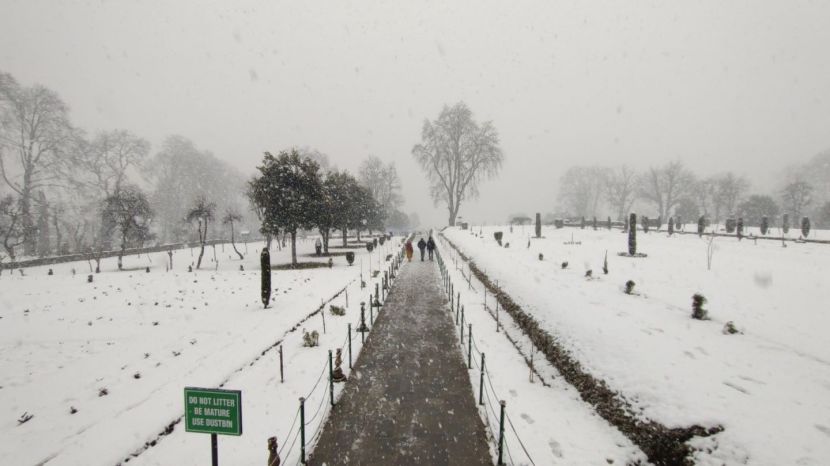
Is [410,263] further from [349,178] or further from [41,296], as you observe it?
[41,296]

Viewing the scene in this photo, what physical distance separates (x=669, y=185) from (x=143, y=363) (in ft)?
242

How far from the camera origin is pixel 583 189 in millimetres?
75938

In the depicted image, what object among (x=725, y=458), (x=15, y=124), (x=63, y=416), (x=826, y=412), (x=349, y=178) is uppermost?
(x=15, y=124)

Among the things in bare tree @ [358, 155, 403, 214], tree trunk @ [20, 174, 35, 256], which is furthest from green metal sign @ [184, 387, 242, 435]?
bare tree @ [358, 155, 403, 214]

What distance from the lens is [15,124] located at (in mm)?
29766

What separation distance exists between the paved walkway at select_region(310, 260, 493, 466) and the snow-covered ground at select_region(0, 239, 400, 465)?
0.71m

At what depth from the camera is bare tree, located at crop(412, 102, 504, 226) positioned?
44219 mm

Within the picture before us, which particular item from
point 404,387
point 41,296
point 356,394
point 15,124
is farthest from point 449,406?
point 15,124

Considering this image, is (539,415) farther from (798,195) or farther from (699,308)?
(798,195)

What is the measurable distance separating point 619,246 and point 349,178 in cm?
2792

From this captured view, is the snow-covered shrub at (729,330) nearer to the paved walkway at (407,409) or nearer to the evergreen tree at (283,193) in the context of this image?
the paved walkway at (407,409)

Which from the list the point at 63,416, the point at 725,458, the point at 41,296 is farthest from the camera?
the point at 41,296

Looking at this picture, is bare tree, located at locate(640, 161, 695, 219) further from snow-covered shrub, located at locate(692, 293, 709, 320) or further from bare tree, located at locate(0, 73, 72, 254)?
bare tree, located at locate(0, 73, 72, 254)

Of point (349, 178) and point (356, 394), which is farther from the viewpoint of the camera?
point (349, 178)
